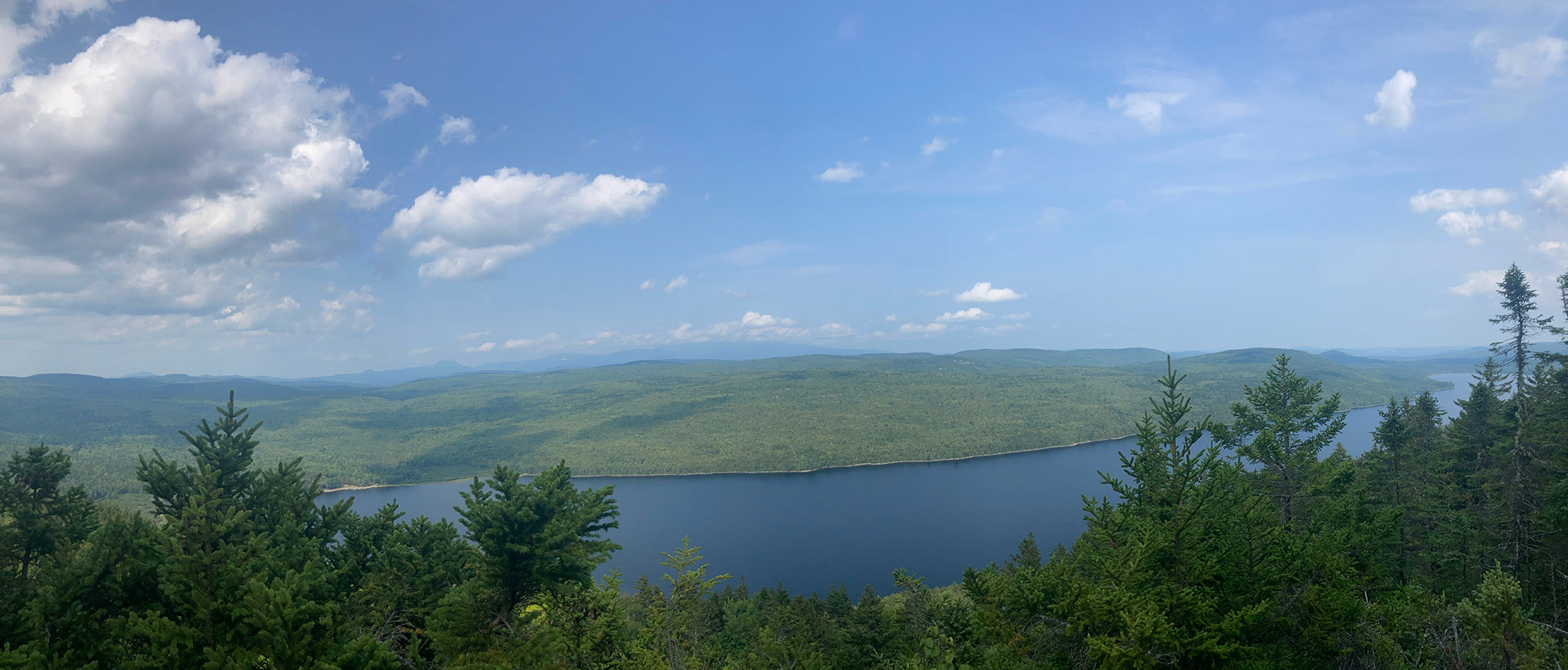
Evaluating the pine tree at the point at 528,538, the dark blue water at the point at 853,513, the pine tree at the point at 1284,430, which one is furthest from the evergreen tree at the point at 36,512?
the dark blue water at the point at 853,513

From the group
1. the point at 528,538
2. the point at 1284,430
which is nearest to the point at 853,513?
the point at 1284,430

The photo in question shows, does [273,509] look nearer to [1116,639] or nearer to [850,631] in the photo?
[1116,639]

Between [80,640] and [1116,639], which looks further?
[80,640]

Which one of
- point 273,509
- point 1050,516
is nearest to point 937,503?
point 1050,516

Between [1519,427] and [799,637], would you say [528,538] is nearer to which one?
[799,637]

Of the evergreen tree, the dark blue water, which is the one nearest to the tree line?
the evergreen tree
